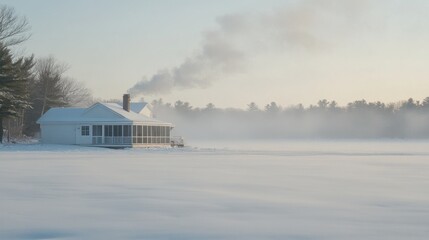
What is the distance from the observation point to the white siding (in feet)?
172

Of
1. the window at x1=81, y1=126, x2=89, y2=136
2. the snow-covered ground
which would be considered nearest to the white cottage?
the window at x1=81, y1=126, x2=89, y2=136

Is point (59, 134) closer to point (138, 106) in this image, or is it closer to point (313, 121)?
point (138, 106)

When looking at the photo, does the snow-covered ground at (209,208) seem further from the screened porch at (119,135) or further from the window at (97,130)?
the window at (97,130)

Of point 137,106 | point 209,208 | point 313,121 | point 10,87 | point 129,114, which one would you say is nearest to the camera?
point 209,208

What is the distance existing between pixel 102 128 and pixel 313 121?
129 meters

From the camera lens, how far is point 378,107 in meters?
159

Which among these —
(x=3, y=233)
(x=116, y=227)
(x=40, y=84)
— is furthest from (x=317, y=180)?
(x=40, y=84)

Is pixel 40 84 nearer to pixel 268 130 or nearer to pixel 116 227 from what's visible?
pixel 116 227

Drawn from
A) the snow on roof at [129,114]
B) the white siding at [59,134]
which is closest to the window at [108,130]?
the snow on roof at [129,114]

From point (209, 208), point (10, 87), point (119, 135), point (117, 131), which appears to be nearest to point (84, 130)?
point (117, 131)

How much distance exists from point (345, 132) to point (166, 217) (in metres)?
144

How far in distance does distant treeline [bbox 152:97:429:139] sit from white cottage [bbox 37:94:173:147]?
77.4 m

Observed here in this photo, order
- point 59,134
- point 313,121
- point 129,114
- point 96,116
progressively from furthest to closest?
point 313,121 < point 129,114 < point 59,134 < point 96,116

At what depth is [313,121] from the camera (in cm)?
17438
